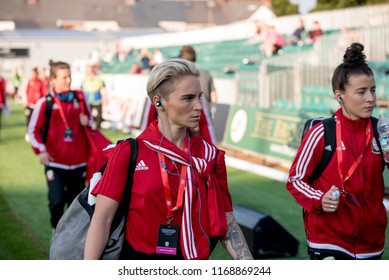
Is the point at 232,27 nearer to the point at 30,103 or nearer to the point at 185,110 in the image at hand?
the point at 30,103

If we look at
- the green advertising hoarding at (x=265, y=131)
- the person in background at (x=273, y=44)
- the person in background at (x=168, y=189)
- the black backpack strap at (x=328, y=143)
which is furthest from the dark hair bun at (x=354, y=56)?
the person in background at (x=273, y=44)

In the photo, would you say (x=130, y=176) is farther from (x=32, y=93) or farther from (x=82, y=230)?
(x=32, y=93)

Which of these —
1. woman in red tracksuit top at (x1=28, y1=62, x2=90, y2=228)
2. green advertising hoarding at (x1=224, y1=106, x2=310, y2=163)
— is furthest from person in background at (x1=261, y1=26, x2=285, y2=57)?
woman in red tracksuit top at (x1=28, y1=62, x2=90, y2=228)

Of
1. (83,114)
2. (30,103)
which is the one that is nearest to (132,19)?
(30,103)

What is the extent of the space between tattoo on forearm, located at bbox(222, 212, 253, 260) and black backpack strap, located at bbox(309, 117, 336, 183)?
3.41ft

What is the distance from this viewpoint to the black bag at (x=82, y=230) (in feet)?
12.9

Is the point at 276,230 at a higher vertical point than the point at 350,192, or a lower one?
lower

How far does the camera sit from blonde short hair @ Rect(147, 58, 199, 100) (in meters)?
3.87

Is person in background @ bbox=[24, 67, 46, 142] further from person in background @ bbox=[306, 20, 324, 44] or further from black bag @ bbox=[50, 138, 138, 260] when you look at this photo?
black bag @ bbox=[50, 138, 138, 260]

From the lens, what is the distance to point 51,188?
8.81m

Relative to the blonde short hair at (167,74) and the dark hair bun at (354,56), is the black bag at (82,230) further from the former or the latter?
the dark hair bun at (354,56)

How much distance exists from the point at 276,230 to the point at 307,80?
30.9ft

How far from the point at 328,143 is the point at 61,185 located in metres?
4.50
